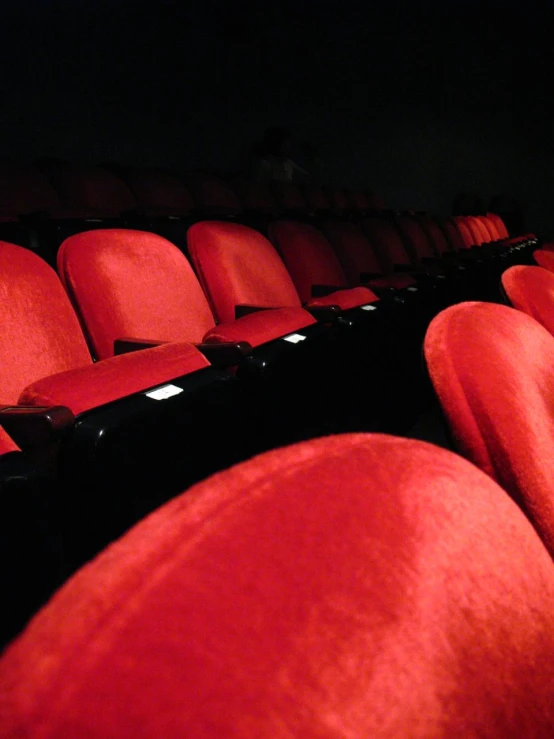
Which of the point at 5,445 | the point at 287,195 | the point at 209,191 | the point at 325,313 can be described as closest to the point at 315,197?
the point at 287,195

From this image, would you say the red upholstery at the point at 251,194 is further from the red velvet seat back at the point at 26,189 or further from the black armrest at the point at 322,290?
the black armrest at the point at 322,290

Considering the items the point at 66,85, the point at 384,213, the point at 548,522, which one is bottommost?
the point at 548,522

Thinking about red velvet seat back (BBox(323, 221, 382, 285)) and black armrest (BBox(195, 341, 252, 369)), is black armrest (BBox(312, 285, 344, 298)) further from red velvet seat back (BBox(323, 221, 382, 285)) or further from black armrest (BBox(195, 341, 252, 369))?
black armrest (BBox(195, 341, 252, 369))

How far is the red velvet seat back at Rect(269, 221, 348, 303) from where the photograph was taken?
1.03 metres

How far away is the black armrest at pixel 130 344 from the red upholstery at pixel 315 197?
1.60 meters

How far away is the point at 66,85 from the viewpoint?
183cm

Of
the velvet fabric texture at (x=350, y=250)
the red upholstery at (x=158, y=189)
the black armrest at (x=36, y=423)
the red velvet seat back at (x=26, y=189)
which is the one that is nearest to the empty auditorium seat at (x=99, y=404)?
the black armrest at (x=36, y=423)

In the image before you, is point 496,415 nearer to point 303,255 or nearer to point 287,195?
point 303,255

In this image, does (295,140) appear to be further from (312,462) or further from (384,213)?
(312,462)

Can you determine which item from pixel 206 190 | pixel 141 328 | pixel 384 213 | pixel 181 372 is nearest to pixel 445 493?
pixel 181 372

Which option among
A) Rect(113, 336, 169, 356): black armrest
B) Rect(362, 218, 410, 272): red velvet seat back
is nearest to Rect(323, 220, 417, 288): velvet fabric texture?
Rect(362, 218, 410, 272): red velvet seat back

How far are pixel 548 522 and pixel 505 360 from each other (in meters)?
0.06

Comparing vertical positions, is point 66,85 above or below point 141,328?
above

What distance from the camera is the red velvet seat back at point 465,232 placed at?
2411mm
